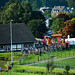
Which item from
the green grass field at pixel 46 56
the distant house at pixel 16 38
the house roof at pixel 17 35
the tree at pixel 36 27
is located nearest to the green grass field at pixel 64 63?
the green grass field at pixel 46 56

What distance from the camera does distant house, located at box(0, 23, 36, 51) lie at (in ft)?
219

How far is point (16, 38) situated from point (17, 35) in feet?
3.98

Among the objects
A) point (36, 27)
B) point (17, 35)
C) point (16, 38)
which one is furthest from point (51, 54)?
point (36, 27)

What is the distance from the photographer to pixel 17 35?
69188 mm

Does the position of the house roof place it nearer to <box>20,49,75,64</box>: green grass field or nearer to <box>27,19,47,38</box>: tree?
<box>20,49,75,64</box>: green grass field

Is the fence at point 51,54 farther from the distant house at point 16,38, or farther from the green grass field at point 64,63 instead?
the distant house at point 16,38

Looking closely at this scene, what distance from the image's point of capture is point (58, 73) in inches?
1716

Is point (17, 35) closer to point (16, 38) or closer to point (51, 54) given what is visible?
point (16, 38)

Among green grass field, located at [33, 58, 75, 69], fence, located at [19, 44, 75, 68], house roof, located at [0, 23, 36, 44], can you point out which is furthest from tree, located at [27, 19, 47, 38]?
green grass field, located at [33, 58, 75, 69]

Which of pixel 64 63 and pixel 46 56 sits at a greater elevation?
pixel 46 56

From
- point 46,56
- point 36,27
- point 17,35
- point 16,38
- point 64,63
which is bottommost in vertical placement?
point 64,63

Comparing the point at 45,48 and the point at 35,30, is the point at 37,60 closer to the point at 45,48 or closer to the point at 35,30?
the point at 45,48

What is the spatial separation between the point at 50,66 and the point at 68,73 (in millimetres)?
3403

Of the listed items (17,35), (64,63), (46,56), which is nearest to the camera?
(64,63)
